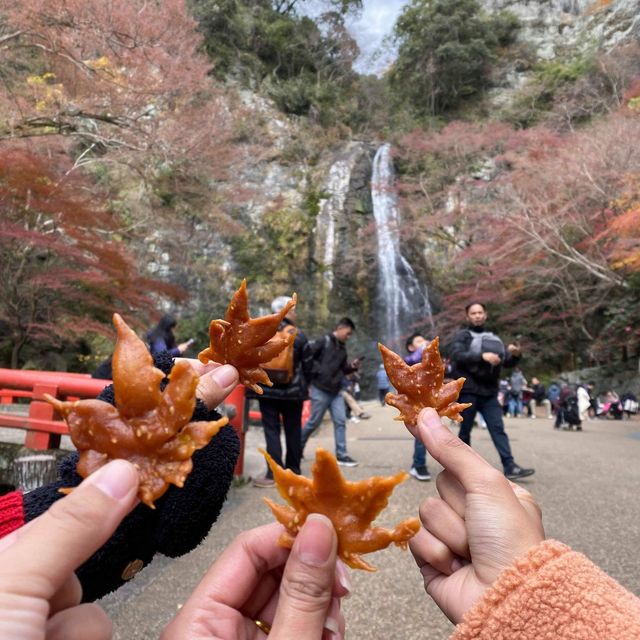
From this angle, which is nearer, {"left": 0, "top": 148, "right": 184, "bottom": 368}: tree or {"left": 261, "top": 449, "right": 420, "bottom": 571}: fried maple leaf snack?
{"left": 261, "top": 449, "right": 420, "bottom": 571}: fried maple leaf snack

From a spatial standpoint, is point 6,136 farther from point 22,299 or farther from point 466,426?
point 466,426

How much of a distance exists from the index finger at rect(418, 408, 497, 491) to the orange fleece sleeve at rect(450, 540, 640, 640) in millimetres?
164

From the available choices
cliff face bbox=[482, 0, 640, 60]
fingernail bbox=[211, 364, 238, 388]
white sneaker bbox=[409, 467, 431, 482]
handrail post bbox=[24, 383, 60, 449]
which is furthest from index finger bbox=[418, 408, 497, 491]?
cliff face bbox=[482, 0, 640, 60]

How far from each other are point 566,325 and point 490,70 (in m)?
12.2

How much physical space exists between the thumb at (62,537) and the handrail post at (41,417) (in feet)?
9.73

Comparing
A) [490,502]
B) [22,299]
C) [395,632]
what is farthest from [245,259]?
[490,502]

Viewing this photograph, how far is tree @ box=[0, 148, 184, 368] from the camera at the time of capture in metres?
6.75

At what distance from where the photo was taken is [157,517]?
3.26 feet

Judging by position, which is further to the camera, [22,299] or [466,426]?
[22,299]

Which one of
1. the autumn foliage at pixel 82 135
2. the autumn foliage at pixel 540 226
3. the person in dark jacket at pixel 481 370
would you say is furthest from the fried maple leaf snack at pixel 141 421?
the autumn foliage at pixel 540 226

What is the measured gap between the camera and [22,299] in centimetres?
852

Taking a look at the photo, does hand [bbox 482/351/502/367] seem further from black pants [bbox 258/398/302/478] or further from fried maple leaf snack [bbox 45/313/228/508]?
fried maple leaf snack [bbox 45/313/228/508]

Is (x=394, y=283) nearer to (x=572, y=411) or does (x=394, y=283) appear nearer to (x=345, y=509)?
(x=572, y=411)

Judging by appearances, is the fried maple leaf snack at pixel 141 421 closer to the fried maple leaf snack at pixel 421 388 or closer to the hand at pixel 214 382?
the hand at pixel 214 382
